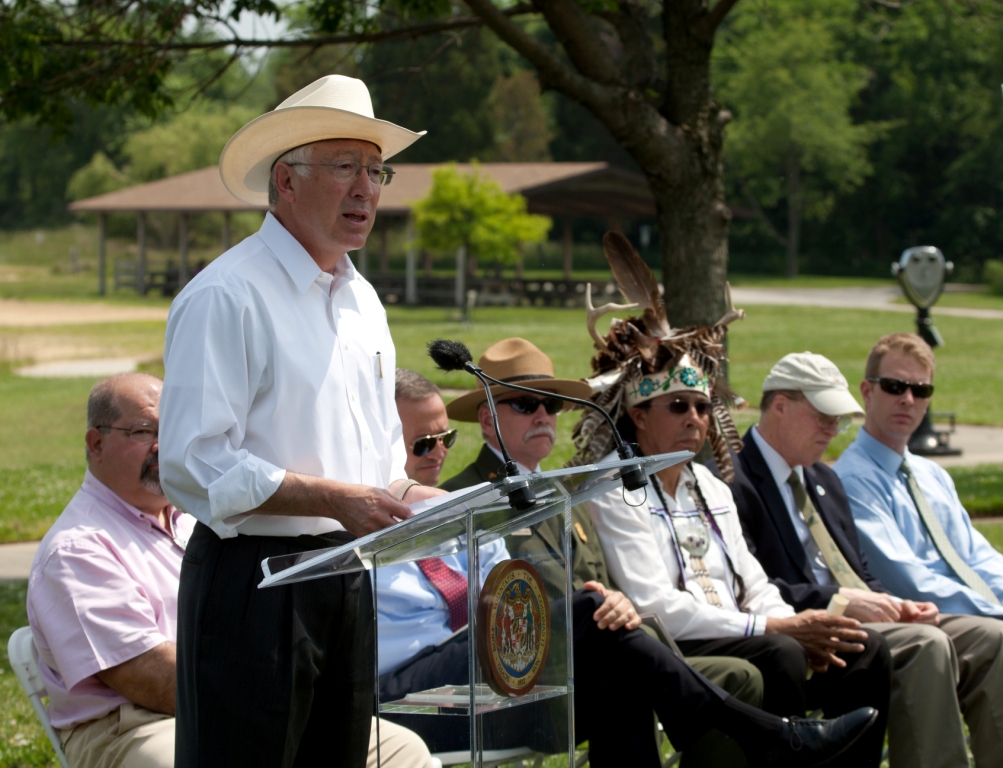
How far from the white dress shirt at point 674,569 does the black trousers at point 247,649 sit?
167cm

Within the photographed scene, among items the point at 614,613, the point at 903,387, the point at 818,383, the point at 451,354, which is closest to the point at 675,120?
the point at 903,387

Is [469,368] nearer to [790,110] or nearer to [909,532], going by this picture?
[909,532]

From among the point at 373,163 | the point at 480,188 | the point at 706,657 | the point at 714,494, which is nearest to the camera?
the point at 373,163

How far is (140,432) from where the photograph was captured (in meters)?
3.54

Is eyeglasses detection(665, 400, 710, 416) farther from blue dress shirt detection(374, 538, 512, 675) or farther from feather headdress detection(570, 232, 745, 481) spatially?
blue dress shirt detection(374, 538, 512, 675)

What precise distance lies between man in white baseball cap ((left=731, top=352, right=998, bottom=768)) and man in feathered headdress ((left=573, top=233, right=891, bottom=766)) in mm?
143

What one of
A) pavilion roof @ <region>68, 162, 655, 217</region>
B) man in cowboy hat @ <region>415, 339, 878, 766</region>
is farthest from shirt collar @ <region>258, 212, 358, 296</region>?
pavilion roof @ <region>68, 162, 655, 217</region>

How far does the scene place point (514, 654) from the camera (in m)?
2.60

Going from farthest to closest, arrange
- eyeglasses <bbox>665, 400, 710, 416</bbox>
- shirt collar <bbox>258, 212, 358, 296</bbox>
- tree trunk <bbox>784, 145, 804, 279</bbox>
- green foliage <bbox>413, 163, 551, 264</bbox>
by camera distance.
→ 1. tree trunk <bbox>784, 145, 804, 279</bbox>
2. green foliage <bbox>413, 163, 551, 264</bbox>
3. eyeglasses <bbox>665, 400, 710, 416</bbox>
4. shirt collar <bbox>258, 212, 358, 296</bbox>

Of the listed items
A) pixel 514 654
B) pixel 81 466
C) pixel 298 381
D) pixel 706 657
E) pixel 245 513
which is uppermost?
pixel 298 381

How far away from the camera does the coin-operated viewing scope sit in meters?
12.9

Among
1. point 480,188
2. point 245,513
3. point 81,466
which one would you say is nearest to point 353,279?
point 245,513

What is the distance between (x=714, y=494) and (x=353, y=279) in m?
2.11

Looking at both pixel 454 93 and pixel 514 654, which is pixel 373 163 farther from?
pixel 454 93
